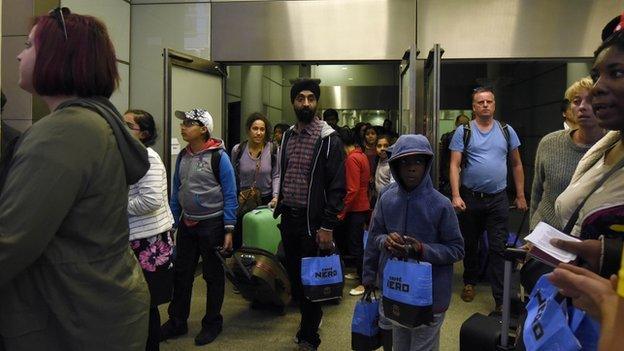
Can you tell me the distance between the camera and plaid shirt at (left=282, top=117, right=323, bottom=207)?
3.30 m

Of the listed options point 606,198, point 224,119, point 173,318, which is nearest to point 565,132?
point 606,198

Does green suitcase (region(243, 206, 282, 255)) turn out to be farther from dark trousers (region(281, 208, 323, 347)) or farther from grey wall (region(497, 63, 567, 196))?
grey wall (region(497, 63, 567, 196))

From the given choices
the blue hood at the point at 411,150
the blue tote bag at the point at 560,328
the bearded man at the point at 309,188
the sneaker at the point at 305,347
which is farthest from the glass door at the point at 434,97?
the blue tote bag at the point at 560,328

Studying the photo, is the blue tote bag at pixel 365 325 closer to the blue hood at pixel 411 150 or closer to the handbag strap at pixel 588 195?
the blue hood at pixel 411 150

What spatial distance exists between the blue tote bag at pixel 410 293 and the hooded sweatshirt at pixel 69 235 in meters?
1.30

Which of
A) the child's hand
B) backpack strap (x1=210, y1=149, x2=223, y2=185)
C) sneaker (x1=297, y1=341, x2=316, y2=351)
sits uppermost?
backpack strap (x1=210, y1=149, x2=223, y2=185)

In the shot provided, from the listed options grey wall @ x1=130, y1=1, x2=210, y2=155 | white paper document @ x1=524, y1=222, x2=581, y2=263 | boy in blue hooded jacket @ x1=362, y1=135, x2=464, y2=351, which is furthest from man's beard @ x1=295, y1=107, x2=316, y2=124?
grey wall @ x1=130, y1=1, x2=210, y2=155

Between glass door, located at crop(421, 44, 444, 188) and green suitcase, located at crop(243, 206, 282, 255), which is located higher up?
glass door, located at crop(421, 44, 444, 188)

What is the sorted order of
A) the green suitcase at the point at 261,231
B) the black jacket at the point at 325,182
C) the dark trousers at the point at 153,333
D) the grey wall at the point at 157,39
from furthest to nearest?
1. the grey wall at the point at 157,39
2. the green suitcase at the point at 261,231
3. the black jacket at the point at 325,182
4. the dark trousers at the point at 153,333

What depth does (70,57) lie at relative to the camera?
4.50 ft

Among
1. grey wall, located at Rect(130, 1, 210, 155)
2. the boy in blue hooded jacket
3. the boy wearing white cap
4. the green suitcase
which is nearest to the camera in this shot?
the boy in blue hooded jacket

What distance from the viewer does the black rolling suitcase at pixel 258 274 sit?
146 inches

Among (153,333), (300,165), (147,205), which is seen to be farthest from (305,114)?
(153,333)

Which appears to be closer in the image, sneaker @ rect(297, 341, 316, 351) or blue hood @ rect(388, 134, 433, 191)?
blue hood @ rect(388, 134, 433, 191)
